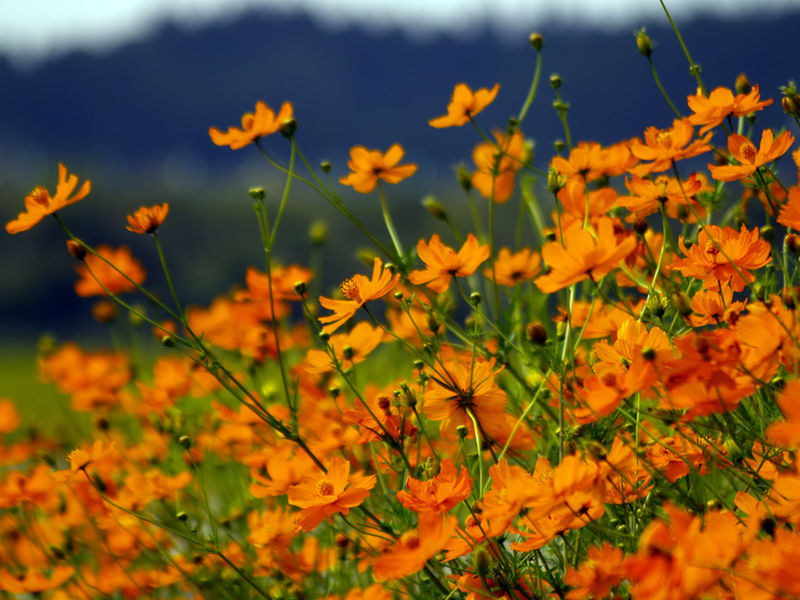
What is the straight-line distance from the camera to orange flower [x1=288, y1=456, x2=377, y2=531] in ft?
2.56

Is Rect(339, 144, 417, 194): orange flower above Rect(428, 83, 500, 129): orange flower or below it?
below

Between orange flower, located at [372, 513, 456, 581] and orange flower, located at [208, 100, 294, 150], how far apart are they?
0.62 m

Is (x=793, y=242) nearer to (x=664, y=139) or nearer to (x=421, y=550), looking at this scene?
(x=664, y=139)

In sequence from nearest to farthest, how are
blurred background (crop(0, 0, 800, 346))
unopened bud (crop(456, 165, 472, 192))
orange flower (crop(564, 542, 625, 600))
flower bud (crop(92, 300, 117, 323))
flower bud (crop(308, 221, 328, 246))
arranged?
orange flower (crop(564, 542, 625, 600))
unopened bud (crop(456, 165, 472, 192))
flower bud (crop(308, 221, 328, 246))
flower bud (crop(92, 300, 117, 323))
blurred background (crop(0, 0, 800, 346))

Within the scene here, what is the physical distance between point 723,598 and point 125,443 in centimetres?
181

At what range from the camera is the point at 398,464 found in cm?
95

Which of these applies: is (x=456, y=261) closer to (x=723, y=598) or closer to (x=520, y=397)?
(x=520, y=397)

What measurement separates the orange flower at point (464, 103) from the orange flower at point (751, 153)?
42 cm

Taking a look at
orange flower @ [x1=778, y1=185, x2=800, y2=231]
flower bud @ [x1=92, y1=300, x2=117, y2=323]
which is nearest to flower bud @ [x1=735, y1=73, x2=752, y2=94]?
orange flower @ [x1=778, y1=185, x2=800, y2=231]

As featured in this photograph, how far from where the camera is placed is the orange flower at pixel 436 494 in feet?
2.34

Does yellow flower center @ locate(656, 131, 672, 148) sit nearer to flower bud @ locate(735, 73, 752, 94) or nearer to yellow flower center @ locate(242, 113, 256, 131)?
flower bud @ locate(735, 73, 752, 94)

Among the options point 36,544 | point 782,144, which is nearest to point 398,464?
point 782,144

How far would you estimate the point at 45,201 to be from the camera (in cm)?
104

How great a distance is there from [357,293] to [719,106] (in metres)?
0.49
